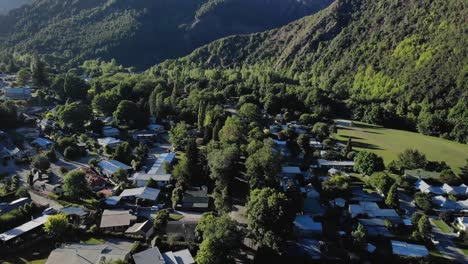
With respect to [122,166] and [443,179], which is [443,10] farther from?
[122,166]

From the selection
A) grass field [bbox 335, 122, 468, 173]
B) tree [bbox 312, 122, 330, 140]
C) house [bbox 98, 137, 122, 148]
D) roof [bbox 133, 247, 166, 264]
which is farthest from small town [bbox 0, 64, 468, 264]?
grass field [bbox 335, 122, 468, 173]

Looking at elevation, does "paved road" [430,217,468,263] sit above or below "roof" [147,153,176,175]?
below

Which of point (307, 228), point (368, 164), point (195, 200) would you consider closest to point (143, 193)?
point (195, 200)

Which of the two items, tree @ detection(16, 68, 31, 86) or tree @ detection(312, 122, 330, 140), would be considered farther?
tree @ detection(16, 68, 31, 86)

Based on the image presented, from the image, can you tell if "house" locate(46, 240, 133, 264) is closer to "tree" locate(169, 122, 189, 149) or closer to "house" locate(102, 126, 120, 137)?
"tree" locate(169, 122, 189, 149)

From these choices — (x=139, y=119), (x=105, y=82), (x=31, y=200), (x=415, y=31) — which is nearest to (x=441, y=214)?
(x=31, y=200)

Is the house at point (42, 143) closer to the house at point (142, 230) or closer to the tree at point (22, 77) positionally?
the house at point (142, 230)

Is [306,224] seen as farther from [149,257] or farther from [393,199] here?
[149,257]
